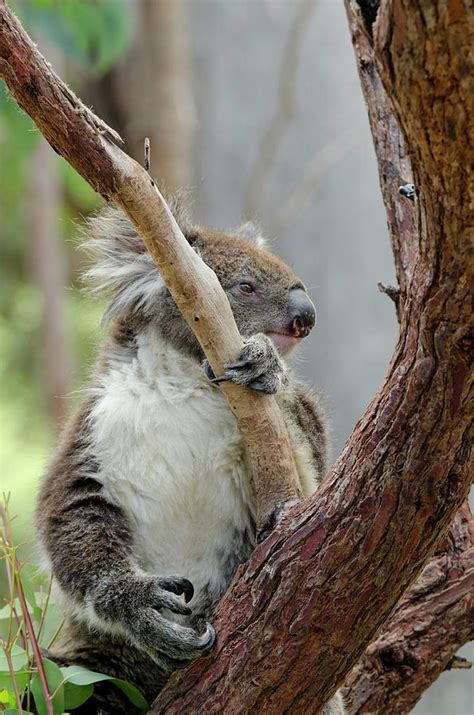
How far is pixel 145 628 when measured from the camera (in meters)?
2.32

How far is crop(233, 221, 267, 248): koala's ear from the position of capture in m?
3.25

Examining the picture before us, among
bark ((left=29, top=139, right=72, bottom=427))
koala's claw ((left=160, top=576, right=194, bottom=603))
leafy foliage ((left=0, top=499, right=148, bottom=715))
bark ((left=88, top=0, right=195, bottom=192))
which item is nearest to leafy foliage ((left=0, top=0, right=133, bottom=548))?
bark ((left=29, top=139, right=72, bottom=427))

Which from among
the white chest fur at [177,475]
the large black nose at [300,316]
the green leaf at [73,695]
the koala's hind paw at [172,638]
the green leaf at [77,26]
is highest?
the green leaf at [77,26]

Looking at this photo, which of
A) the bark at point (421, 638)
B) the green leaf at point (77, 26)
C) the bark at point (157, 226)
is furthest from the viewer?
the green leaf at point (77, 26)

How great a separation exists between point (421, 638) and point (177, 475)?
851 mm

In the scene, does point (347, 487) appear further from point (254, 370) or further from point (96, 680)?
point (96, 680)

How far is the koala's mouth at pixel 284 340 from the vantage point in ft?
9.05

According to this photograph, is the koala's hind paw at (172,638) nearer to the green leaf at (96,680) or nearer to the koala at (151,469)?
the koala at (151,469)

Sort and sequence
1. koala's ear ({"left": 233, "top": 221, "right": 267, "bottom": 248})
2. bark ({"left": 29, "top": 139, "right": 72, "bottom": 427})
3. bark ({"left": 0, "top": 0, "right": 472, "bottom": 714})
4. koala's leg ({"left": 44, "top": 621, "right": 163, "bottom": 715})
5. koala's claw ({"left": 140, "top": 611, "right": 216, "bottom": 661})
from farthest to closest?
bark ({"left": 29, "top": 139, "right": 72, "bottom": 427}) < koala's ear ({"left": 233, "top": 221, "right": 267, "bottom": 248}) < koala's leg ({"left": 44, "top": 621, "right": 163, "bottom": 715}) < koala's claw ({"left": 140, "top": 611, "right": 216, "bottom": 661}) < bark ({"left": 0, "top": 0, "right": 472, "bottom": 714})

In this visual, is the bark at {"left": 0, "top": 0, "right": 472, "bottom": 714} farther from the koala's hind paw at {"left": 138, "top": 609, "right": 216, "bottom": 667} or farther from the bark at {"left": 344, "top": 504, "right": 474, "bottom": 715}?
the bark at {"left": 344, "top": 504, "right": 474, "bottom": 715}

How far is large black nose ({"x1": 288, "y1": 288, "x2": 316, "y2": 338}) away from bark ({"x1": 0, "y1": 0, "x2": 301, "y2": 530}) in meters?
0.53

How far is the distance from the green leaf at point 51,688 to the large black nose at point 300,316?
1.12 m

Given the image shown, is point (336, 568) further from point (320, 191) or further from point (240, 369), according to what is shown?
point (320, 191)

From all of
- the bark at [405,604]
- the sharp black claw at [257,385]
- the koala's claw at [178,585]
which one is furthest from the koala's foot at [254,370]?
the bark at [405,604]
